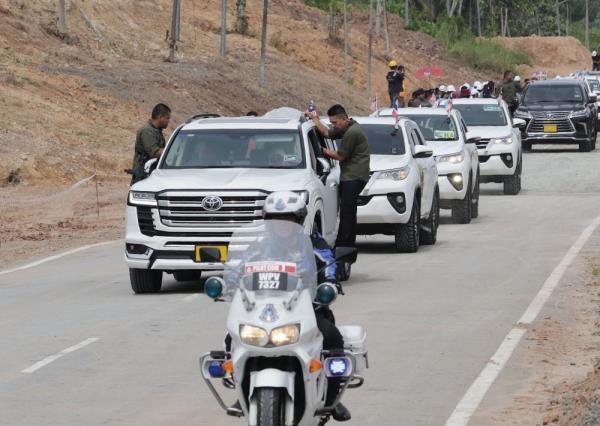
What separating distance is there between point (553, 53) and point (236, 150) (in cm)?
10669

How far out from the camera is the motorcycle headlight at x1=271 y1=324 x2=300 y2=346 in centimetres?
787

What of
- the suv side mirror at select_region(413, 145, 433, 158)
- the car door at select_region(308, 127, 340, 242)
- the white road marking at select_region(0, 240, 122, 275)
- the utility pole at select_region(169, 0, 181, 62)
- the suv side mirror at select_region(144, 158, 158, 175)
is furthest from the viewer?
the utility pole at select_region(169, 0, 181, 62)

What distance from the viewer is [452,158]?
2586cm

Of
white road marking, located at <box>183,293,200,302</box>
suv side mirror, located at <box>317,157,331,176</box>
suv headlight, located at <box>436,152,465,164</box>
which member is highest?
suv side mirror, located at <box>317,157,331,176</box>

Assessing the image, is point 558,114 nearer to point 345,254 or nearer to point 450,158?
point 450,158

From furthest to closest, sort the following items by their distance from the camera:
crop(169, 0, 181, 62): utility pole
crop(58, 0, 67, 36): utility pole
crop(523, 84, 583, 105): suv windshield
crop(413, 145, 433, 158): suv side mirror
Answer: crop(169, 0, 181, 62): utility pole
crop(58, 0, 67, 36): utility pole
crop(523, 84, 583, 105): suv windshield
crop(413, 145, 433, 158): suv side mirror

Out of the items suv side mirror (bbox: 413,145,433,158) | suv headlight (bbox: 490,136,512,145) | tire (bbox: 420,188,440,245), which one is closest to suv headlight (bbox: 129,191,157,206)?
suv side mirror (bbox: 413,145,433,158)

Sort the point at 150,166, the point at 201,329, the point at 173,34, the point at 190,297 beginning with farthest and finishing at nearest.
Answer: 1. the point at 173,34
2. the point at 150,166
3. the point at 190,297
4. the point at 201,329

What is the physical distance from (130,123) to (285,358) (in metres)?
32.9

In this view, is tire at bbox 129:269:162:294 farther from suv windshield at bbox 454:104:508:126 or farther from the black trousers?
suv windshield at bbox 454:104:508:126

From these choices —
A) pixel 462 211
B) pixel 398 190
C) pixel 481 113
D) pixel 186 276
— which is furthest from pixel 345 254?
pixel 481 113

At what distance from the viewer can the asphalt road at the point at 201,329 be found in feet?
34.1

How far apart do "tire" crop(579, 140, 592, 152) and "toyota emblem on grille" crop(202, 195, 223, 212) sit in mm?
29065

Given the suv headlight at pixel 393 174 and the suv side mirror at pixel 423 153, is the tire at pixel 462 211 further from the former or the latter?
the suv headlight at pixel 393 174
